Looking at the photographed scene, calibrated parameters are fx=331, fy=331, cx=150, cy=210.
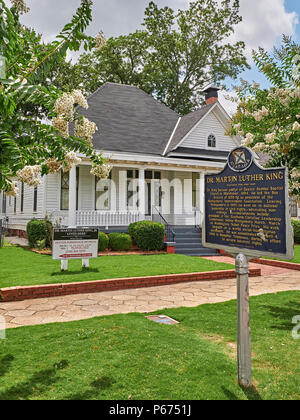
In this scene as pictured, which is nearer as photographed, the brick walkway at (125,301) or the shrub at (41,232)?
the brick walkway at (125,301)

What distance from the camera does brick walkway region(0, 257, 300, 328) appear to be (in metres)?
5.90

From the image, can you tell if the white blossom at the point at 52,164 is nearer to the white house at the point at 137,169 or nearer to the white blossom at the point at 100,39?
the white blossom at the point at 100,39

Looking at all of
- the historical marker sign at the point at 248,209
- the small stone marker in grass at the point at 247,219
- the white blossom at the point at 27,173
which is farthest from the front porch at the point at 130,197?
the small stone marker in grass at the point at 247,219

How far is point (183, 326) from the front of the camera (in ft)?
17.3

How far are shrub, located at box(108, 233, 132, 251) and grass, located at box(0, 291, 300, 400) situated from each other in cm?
872

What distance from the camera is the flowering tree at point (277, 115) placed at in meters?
5.02

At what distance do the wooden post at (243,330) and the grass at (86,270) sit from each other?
5.33 meters

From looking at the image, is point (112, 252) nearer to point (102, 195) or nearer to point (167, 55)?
point (102, 195)

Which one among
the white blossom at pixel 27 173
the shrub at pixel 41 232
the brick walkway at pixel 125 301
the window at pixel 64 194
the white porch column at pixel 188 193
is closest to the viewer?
the white blossom at pixel 27 173

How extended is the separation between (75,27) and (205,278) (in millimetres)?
7420

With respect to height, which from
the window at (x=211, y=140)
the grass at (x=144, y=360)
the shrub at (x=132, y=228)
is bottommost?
the grass at (x=144, y=360)

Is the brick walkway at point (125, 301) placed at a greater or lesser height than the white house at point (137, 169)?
lesser

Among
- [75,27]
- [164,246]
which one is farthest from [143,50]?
[75,27]

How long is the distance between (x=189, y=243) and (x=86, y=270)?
716 centimetres
